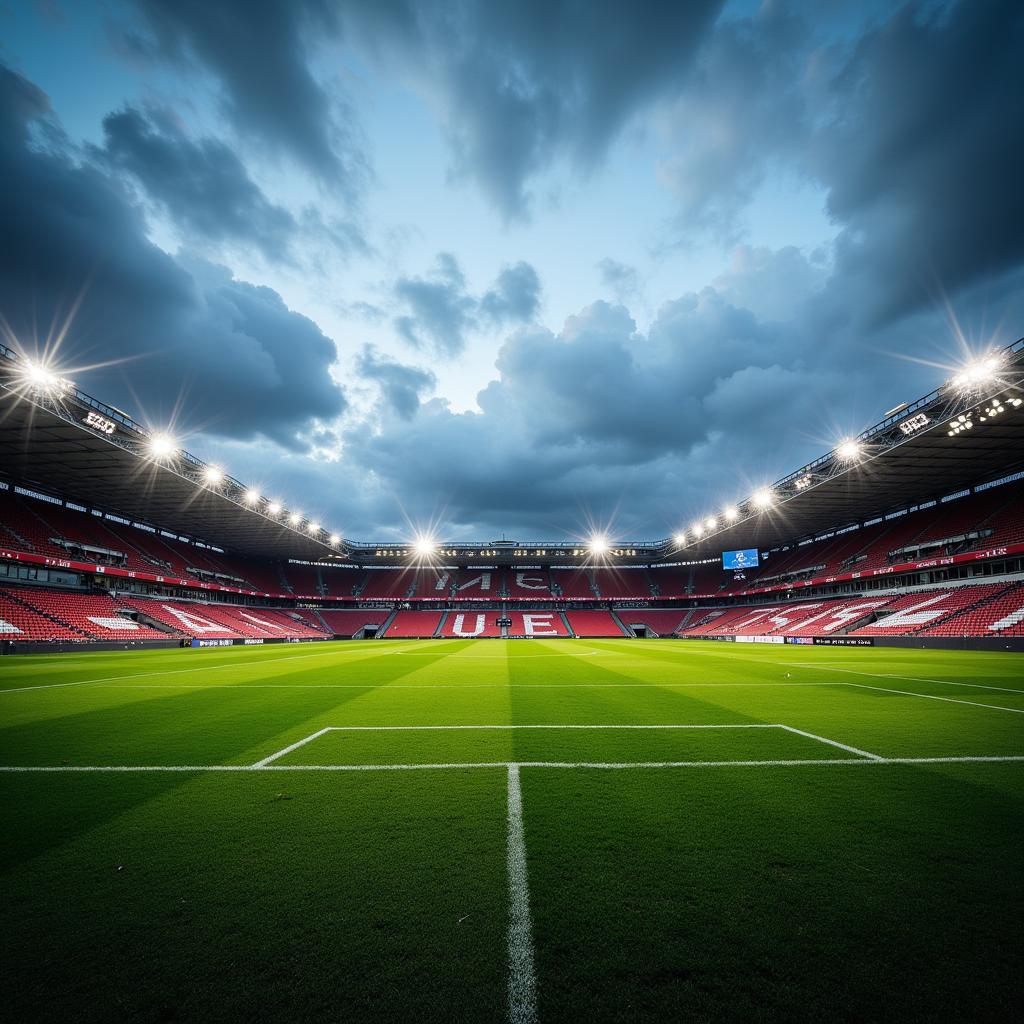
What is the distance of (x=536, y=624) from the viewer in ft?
170

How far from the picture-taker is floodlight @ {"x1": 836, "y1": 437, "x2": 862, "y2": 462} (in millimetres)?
26547

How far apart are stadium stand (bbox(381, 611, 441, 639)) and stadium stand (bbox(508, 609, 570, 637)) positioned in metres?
8.77

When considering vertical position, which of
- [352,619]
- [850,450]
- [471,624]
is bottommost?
[471,624]

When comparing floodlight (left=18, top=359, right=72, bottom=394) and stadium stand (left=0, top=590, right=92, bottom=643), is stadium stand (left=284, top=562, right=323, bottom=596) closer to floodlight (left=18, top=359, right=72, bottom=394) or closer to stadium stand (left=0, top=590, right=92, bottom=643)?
stadium stand (left=0, top=590, right=92, bottom=643)

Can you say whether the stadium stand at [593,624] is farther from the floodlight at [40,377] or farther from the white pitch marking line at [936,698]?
the floodlight at [40,377]

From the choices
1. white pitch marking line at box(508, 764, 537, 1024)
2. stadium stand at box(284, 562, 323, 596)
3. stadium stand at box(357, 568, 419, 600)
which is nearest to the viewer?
white pitch marking line at box(508, 764, 537, 1024)

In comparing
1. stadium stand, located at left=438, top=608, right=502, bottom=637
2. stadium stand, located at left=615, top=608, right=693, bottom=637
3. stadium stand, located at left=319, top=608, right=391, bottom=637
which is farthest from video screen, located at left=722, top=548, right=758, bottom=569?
stadium stand, located at left=319, top=608, right=391, bottom=637

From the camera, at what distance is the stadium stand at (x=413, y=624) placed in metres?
50.5

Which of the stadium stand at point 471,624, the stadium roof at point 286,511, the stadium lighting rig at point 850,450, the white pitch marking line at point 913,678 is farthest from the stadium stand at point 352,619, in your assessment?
the white pitch marking line at point 913,678

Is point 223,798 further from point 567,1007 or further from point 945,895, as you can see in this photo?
point 945,895

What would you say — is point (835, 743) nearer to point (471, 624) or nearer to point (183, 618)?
point (183, 618)

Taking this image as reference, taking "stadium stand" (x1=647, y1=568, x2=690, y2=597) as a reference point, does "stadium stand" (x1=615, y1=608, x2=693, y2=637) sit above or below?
below

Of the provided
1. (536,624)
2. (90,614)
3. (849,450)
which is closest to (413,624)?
(536,624)

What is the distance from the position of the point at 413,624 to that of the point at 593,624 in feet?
67.1
